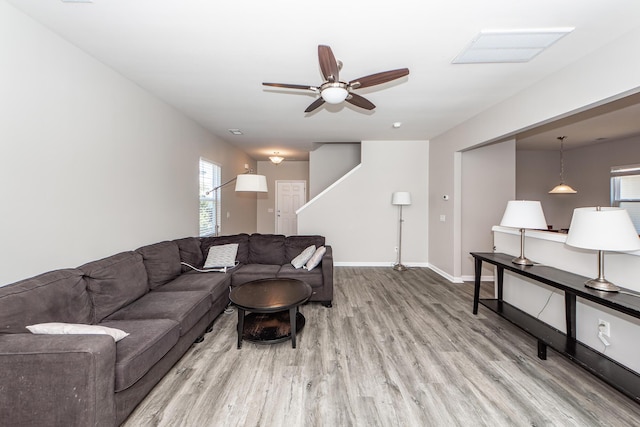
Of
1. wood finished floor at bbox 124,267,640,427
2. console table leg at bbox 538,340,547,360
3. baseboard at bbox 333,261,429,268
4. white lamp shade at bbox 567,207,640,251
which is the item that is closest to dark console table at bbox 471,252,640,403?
console table leg at bbox 538,340,547,360

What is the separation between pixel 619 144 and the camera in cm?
546

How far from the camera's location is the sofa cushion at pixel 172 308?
6.94 ft

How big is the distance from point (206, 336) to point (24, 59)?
2714 millimetres

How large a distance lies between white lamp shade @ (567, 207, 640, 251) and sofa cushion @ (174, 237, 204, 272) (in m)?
4.15

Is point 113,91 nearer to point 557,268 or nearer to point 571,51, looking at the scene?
point 571,51

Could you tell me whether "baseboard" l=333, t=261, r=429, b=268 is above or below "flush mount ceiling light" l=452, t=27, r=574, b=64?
below

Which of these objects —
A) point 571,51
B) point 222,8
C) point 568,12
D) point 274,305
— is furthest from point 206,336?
point 571,51

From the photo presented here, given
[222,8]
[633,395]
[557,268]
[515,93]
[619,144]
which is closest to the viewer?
[633,395]

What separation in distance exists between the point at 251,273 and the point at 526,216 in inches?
131

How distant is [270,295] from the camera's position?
262cm

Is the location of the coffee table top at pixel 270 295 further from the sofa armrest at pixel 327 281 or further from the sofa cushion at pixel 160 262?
the sofa cushion at pixel 160 262

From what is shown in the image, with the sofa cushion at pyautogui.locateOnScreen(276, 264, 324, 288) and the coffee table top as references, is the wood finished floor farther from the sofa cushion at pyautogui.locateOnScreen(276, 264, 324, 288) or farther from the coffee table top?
the sofa cushion at pyautogui.locateOnScreen(276, 264, 324, 288)

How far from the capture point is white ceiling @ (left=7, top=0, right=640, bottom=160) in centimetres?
172

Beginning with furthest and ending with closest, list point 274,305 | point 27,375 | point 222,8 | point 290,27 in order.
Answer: point 274,305, point 290,27, point 222,8, point 27,375
